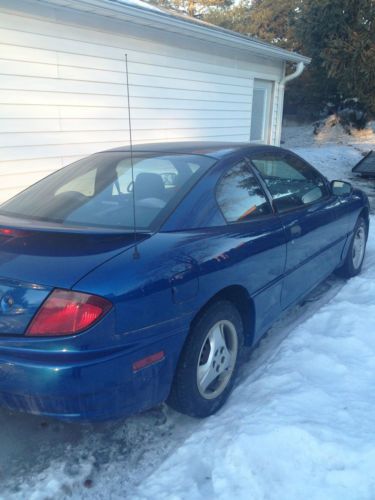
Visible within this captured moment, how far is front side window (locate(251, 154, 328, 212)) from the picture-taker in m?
3.33

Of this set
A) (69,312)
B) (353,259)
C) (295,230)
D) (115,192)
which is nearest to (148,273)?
(69,312)

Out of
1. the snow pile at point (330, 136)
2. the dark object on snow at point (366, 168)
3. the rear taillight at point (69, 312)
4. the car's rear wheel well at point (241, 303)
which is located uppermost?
the rear taillight at point (69, 312)

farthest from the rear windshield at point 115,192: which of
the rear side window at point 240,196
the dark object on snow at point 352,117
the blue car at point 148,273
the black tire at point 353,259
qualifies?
the dark object on snow at point 352,117

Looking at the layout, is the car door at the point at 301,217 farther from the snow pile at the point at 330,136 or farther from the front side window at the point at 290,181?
the snow pile at the point at 330,136

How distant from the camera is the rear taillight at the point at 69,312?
1913 mm

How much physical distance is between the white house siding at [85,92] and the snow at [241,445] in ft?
12.4

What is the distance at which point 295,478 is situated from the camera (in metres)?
2.05

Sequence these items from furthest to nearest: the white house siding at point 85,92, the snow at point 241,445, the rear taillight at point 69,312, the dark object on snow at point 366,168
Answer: the dark object on snow at point 366,168 < the white house siding at point 85,92 < the snow at point 241,445 < the rear taillight at point 69,312

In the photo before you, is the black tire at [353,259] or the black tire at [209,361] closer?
the black tire at [209,361]

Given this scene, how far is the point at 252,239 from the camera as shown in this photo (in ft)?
9.27

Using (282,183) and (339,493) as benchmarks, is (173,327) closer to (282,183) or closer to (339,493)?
(339,493)

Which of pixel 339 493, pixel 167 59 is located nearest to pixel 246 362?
pixel 339 493

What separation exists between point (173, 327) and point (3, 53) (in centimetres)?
439

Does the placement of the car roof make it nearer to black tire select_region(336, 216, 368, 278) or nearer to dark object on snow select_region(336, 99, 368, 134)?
black tire select_region(336, 216, 368, 278)
